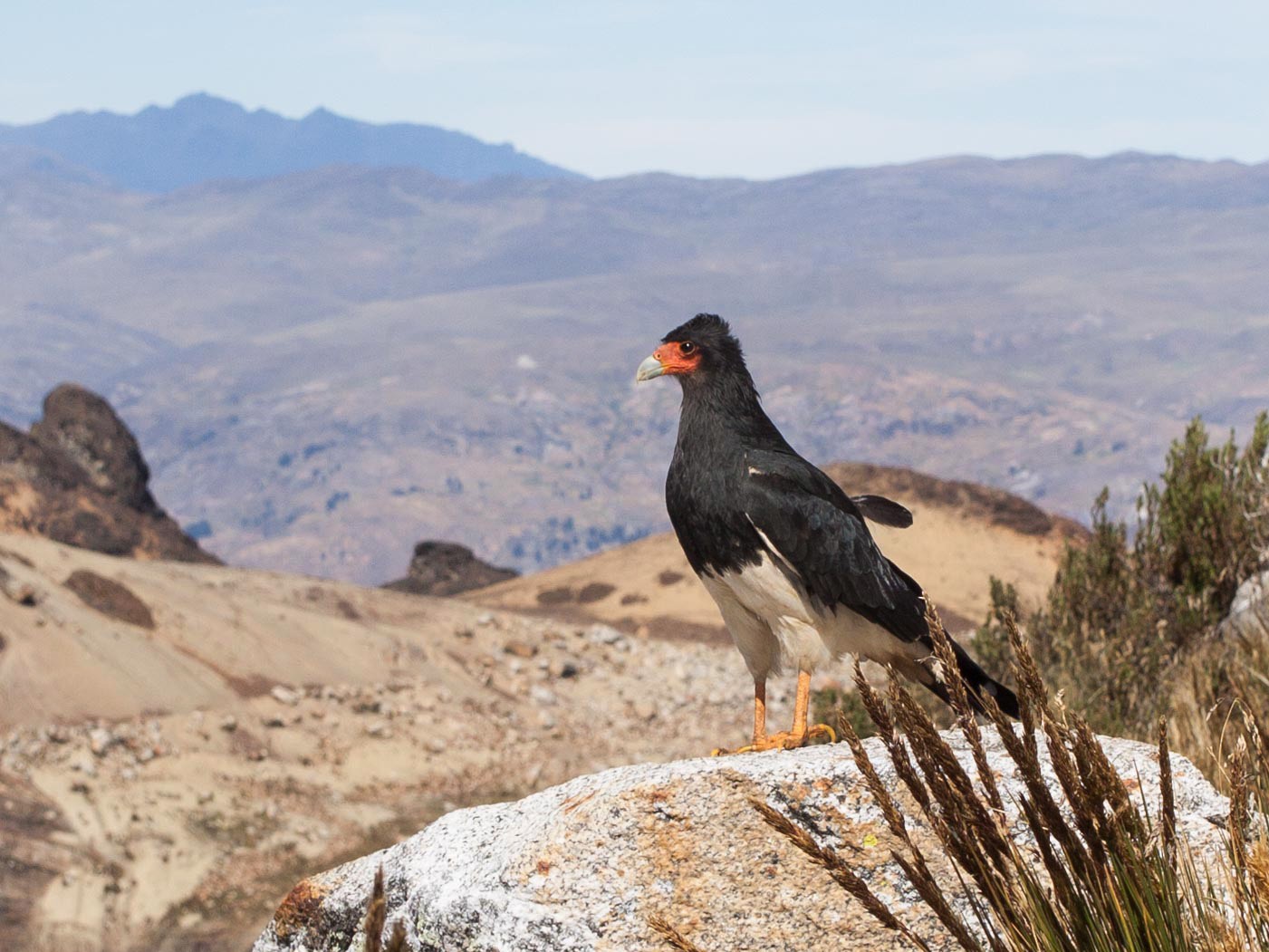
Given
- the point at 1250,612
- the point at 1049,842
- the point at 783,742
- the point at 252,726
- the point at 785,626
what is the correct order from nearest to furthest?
the point at 1049,842
the point at 783,742
the point at 785,626
the point at 1250,612
the point at 252,726

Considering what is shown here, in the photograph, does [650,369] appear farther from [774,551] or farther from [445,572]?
[445,572]

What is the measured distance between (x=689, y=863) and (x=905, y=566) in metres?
36.9

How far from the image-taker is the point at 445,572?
4866 cm

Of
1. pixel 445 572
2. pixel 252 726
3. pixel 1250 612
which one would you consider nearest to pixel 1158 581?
pixel 1250 612

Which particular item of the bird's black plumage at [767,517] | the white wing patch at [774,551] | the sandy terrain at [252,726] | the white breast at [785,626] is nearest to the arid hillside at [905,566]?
the sandy terrain at [252,726]

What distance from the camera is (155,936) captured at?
15.1 m

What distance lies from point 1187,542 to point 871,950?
8731 mm

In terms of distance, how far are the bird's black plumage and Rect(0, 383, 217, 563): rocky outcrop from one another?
109 ft

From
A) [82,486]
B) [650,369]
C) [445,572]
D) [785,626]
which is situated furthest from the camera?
[445,572]

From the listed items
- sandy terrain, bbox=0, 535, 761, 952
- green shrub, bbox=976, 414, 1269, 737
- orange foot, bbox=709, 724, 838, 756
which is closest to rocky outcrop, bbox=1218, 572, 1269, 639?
green shrub, bbox=976, 414, 1269, 737

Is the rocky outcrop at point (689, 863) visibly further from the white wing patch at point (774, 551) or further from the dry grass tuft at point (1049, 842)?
the white wing patch at point (774, 551)

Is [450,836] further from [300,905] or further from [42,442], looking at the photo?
[42,442]

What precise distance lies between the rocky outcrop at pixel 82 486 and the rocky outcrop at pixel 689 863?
3447cm

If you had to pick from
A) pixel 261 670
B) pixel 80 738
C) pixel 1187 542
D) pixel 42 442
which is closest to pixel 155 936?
pixel 80 738
